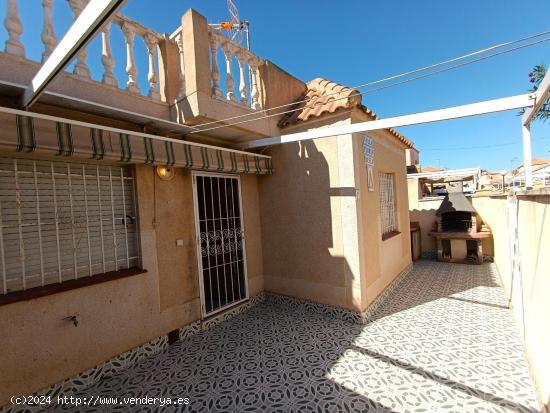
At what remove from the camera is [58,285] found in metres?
5.00

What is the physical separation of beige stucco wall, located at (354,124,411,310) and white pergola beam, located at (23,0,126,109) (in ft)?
20.7

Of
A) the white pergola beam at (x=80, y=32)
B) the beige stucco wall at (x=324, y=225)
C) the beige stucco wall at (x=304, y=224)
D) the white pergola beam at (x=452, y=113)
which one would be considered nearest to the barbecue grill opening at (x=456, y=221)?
the beige stucco wall at (x=324, y=225)

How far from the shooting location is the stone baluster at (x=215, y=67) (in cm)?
663

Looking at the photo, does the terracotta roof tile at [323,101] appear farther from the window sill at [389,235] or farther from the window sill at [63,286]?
the window sill at [63,286]

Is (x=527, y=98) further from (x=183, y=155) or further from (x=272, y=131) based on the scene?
(x=183, y=155)

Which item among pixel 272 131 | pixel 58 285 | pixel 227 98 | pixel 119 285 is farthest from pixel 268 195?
pixel 58 285

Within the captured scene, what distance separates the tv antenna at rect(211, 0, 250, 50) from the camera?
9.84 metres

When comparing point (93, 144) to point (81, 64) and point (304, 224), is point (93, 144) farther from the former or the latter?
point (304, 224)

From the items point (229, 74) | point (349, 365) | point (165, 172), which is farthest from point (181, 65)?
point (349, 365)

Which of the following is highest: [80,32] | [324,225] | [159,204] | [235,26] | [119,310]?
[235,26]

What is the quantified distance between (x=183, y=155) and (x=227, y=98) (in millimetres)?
2140

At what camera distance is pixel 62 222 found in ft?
17.0

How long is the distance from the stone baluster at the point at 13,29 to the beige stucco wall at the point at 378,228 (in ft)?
24.3

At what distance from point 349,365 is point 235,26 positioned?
12013 millimetres
